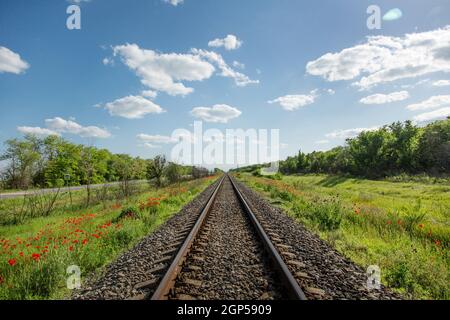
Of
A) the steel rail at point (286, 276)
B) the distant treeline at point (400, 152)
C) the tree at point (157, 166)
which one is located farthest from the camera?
the distant treeline at point (400, 152)

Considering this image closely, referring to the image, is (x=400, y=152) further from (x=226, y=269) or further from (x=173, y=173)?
(x=226, y=269)

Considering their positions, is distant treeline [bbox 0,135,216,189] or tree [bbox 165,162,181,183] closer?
distant treeline [bbox 0,135,216,189]

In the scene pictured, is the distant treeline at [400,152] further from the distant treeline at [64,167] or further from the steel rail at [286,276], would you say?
the steel rail at [286,276]

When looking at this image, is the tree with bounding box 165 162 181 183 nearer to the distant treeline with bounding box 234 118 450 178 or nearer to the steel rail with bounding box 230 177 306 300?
the steel rail with bounding box 230 177 306 300

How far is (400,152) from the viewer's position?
40000 mm

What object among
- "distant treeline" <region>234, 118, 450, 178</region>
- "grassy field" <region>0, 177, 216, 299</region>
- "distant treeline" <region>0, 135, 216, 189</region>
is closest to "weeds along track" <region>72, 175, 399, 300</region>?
"grassy field" <region>0, 177, 216, 299</region>

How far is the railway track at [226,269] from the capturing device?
3.35 metres

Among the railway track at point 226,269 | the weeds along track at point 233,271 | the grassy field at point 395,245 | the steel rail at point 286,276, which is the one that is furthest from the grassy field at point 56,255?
the grassy field at point 395,245

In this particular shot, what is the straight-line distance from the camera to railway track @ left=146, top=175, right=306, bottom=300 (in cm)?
335

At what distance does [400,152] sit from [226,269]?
47394 mm

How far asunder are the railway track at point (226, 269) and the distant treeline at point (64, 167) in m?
10.8

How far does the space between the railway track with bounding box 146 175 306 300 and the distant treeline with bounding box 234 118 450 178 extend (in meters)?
39.4
